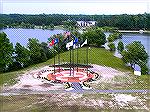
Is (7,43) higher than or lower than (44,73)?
higher

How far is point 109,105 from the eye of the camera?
5031mm

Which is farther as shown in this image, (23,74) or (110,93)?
(23,74)

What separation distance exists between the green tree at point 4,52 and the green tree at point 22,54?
293 mm

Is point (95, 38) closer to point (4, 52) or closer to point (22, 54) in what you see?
point (22, 54)

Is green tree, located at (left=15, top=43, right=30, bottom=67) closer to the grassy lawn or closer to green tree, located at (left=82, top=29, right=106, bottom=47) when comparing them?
the grassy lawn

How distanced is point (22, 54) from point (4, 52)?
2.14 ft

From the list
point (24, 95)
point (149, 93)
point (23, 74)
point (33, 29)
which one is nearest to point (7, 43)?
point (23, 74)

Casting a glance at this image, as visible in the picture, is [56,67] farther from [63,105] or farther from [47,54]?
[63,105]

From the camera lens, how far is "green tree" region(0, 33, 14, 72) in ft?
26.0

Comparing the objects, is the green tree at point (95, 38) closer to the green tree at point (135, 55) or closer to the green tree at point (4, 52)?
the green tree at point (135, 55)

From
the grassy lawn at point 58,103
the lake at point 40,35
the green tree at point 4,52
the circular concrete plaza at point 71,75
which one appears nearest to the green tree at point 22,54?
the green tree at point 4,52

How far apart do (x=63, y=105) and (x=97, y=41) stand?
25.0 feet

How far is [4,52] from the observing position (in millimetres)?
8016

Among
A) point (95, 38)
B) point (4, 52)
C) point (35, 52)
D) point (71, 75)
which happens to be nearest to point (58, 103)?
point (71, 75)
